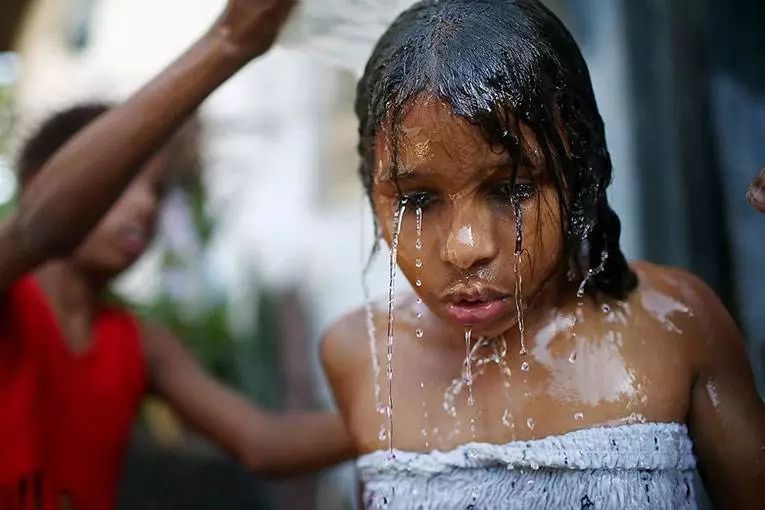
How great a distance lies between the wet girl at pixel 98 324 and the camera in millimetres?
1346

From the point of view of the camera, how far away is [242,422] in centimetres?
199

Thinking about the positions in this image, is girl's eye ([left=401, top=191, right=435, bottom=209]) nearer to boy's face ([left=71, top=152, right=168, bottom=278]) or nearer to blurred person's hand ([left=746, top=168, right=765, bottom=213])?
blurred person's hand ([left=746, top=168, right=765, bottom=213])

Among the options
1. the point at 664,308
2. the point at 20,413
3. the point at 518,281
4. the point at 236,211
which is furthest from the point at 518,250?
the point at 236,211

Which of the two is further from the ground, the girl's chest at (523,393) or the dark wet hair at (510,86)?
the dark wet hair at (510,86)

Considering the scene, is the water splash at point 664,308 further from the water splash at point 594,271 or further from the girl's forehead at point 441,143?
the girl's forehead at point 441,143

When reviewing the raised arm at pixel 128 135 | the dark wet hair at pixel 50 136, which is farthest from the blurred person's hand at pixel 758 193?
the dark wet hair at pixel 50 136

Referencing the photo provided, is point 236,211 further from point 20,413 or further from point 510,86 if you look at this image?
point 510,86

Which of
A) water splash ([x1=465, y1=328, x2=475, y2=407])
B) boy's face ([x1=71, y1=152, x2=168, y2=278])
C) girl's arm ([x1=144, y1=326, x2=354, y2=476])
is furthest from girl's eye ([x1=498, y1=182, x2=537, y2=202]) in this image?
boy's face ([x1=71, y1=152, x2=168, y2=278])

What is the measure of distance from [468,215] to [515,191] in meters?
0.06

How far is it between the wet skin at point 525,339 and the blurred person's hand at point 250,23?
29 centimetres

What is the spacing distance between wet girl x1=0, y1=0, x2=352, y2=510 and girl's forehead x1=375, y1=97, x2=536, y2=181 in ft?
1.16

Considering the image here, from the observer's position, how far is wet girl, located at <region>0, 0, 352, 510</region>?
135 centimetres

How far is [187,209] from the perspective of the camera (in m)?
3.12

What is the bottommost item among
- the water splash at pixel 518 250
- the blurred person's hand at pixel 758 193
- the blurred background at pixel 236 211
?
the blurred background at pixel 236 211
